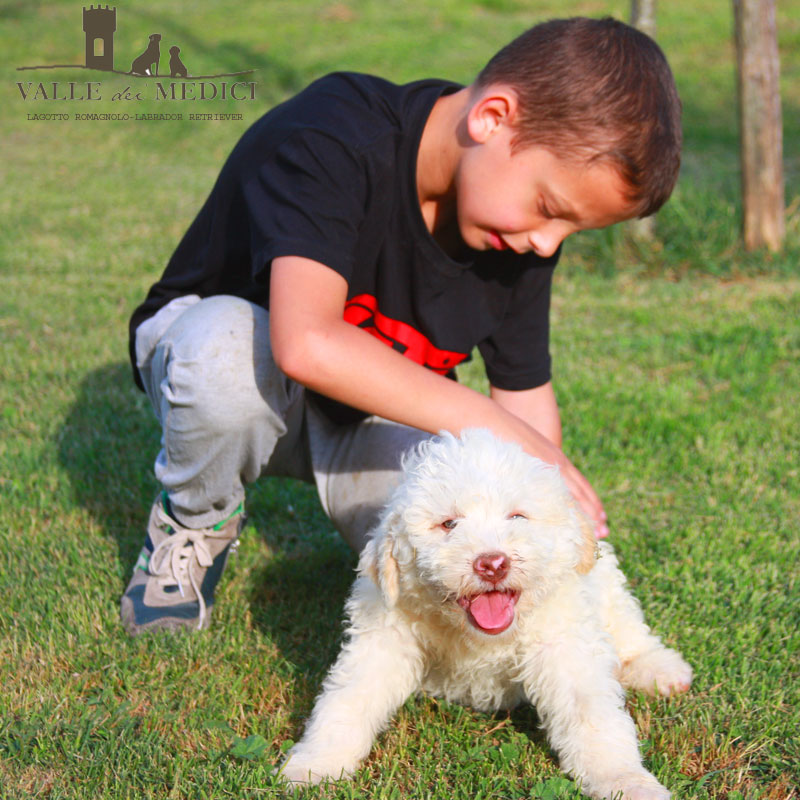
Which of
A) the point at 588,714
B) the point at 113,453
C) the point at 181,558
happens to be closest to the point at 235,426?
the point at 181,558

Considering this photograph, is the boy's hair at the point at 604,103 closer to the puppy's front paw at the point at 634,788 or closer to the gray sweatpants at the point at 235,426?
the gray sweatpants at the point at 235,426

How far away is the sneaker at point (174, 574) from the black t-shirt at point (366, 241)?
78 cm

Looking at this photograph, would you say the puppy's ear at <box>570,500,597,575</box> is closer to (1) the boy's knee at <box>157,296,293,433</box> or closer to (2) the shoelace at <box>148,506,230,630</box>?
(1) the boy's knee at <box>157,296,293,433</box>

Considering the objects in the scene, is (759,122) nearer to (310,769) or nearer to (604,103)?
(604,103)

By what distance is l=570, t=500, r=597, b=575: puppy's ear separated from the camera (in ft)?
7.93

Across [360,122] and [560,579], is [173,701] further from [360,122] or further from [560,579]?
[360,122]

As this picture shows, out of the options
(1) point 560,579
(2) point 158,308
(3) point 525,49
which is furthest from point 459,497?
(2) point 158,308

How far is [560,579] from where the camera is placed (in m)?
2.37

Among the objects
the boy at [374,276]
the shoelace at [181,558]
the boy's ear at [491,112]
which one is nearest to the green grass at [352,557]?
the shoelace at [181,558]

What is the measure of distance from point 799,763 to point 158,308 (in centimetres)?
243

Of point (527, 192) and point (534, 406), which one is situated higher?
point (527, 192)

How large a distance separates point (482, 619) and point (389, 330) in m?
1.14

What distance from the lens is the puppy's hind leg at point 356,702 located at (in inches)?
88.6

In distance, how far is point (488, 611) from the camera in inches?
88.0
